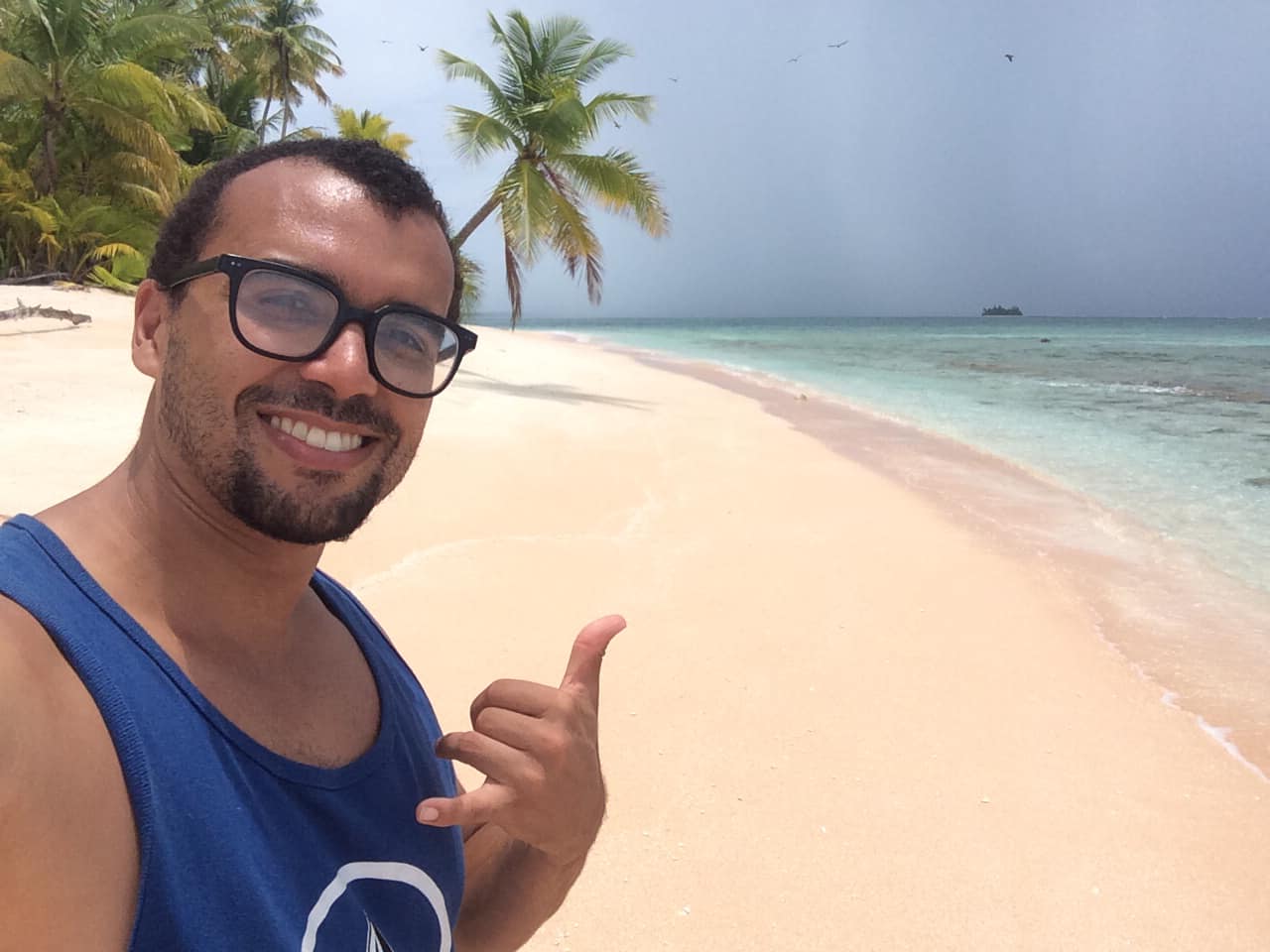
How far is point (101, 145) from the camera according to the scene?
16797 mm

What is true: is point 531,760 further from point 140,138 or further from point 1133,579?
point 140,138

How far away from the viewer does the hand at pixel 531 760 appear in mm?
952

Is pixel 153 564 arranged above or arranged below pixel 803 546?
above

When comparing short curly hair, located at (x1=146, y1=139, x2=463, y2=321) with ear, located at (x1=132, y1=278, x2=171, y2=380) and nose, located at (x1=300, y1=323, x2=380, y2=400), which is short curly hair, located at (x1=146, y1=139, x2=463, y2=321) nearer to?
ear, located at (x1=132, y1=278, x2=171, y2=380)

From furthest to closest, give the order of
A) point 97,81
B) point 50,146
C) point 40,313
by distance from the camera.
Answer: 1. point 50,146
2. point 97,81
3. point 40,313

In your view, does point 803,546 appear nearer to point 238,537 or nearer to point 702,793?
point 702,793

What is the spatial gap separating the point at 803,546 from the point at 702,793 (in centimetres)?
266

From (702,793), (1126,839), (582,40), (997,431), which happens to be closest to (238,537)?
(702,793)

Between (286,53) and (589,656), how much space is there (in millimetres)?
31176

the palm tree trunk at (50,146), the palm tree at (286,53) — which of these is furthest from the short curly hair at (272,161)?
the palm tree at (286,53)

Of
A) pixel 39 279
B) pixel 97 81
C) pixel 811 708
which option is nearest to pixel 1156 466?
pixel 811 708

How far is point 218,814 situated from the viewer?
28.6 inches

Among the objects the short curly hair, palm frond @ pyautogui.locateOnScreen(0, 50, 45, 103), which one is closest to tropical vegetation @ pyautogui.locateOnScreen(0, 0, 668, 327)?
palm frond @ pyautogui.locateOnScreen(0, 50, 45, 103)

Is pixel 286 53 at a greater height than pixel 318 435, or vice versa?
pixel 286 53
